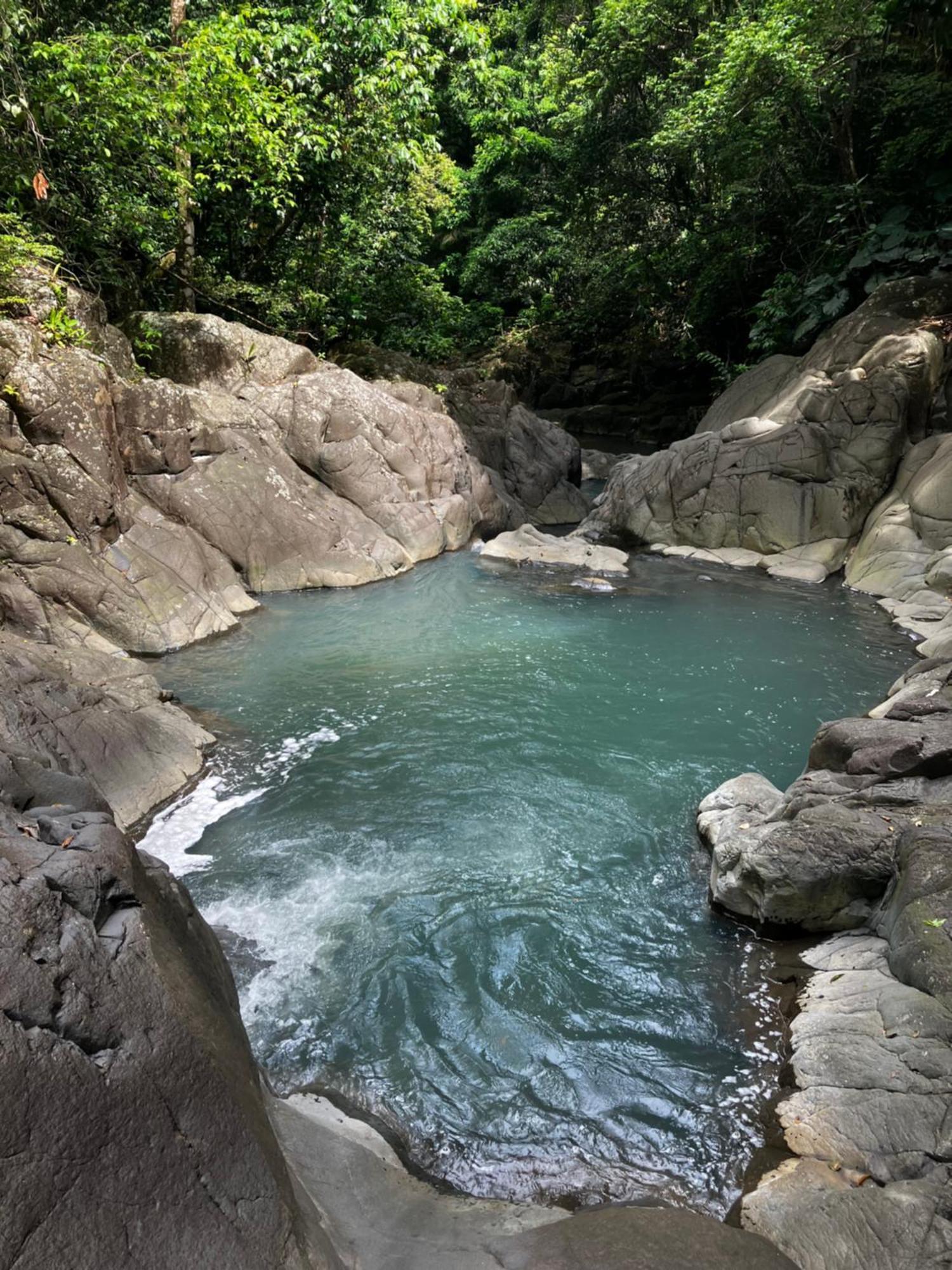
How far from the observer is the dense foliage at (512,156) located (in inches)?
533

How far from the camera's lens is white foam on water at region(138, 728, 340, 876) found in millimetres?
6625

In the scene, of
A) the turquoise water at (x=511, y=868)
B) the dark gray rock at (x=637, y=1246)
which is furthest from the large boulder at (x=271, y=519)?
the dark gray rock at (x=637, y=1246)

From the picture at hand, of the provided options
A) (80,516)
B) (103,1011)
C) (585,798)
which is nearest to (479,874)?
(585,798)

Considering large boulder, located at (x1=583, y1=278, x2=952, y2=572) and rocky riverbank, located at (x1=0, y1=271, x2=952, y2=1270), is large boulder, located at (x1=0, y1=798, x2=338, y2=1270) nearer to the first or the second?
rocky riverbank, located at (x1=0, y1=271, x2=952, y2=1270)

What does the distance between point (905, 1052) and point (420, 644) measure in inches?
342

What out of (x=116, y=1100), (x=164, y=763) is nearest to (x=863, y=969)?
(x=116, y=1100)

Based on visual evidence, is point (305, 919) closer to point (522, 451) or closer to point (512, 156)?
point (522, 451)

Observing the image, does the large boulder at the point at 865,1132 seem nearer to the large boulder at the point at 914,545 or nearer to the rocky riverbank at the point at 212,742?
the rocky riverbank at the point at 212,742

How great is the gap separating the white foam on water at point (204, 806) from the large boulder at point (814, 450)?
1142 centimetres

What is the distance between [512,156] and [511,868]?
3022 centimetres

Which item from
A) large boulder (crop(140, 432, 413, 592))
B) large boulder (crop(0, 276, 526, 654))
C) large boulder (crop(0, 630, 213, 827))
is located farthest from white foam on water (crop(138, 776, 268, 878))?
large boulder (crop(140, 432, 413, 592))

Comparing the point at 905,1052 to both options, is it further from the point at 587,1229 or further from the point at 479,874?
the point at 479,874

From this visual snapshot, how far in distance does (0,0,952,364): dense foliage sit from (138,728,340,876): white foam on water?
576 centimetres

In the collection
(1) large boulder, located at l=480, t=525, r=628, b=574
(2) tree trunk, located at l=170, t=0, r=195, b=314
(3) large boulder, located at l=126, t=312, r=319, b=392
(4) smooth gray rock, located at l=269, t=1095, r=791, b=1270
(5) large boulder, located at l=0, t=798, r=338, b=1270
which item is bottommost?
(4) smooth gray rock, located at l=269, t=1095, r=791, b=1270
